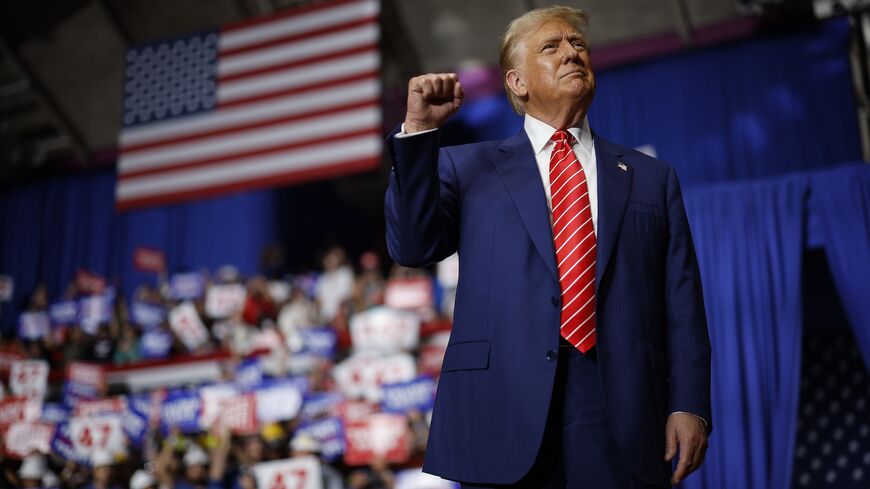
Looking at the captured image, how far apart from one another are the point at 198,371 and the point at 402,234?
278 inches

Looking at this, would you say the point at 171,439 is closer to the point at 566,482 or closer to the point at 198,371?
the point at 198,371

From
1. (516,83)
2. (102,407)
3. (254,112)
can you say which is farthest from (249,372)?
(516,83)

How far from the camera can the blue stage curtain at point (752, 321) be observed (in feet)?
16.3

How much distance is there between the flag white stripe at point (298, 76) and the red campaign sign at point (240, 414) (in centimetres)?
269

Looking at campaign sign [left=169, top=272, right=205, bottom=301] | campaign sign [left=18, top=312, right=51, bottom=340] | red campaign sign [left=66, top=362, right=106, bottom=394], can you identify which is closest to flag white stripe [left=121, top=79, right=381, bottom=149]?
campaign sign [left=169, top=272, right=205, bottom=301]

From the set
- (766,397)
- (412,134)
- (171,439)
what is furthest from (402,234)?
(171,439)

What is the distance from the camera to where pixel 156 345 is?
8.38 m

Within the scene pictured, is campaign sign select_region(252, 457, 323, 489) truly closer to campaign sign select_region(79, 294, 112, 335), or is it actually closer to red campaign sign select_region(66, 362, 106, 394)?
red campaign sign select_region(66, 362, 106, 394)

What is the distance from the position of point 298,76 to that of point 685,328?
6.60 metres

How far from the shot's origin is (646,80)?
9.37 metres

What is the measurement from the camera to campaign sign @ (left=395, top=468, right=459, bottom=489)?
5477mm

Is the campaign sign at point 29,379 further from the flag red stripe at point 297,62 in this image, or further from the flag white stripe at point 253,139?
the flag red stripe at point 297,62


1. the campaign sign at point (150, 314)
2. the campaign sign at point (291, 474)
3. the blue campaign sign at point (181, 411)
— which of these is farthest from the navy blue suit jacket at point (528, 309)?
the campaign sign at point (150, 314)

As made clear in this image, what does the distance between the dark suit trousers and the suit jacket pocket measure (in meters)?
0.12
